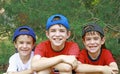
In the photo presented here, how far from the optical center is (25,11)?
4.05 meters

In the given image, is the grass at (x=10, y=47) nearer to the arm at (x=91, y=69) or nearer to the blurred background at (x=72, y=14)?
the blurred background at (x=72, y=14)

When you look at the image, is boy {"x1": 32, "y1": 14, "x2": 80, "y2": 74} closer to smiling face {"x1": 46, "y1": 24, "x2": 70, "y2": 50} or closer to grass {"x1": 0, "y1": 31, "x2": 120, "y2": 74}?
smiling face {"x1": 46, "y1": 24, "x2": 70, "y2": 50}

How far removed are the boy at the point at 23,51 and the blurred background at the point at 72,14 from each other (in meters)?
0.60

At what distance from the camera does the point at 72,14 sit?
399 cm

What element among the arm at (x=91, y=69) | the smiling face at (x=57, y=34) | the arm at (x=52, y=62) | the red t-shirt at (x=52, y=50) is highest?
the smiling face at (x=57, y=34)

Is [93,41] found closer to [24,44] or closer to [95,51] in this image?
[95,51]

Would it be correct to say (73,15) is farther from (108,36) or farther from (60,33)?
(60,33)

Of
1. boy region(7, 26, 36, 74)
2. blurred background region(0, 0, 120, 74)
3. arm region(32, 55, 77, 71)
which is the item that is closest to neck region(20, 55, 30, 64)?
boy region(7, 26, 36, 74)

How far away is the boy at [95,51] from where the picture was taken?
325 cm

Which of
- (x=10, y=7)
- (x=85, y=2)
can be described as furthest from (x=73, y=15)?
(x=10, y=7)

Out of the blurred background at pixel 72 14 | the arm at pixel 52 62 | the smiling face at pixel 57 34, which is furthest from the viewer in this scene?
the blurred background at pixel 72 14

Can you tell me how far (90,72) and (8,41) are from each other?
1.53 meters

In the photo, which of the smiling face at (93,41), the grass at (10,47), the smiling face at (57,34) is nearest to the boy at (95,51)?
the smiling face at (93,41)

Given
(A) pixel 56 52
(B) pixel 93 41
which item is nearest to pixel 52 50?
(A) pixel 56 52
